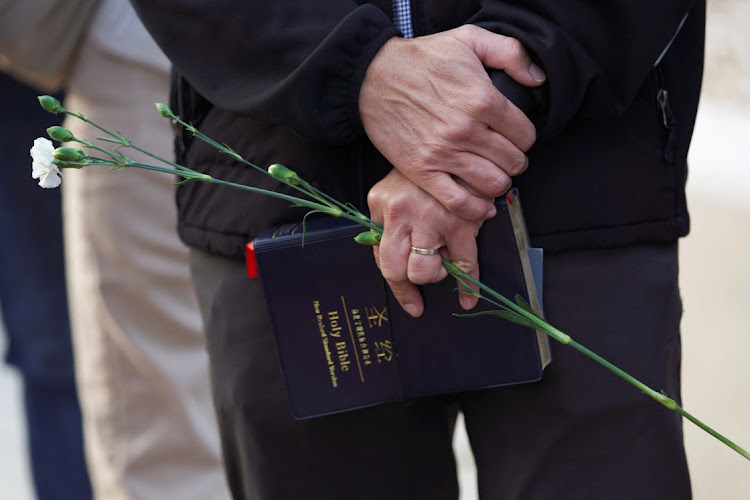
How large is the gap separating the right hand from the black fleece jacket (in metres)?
0.03

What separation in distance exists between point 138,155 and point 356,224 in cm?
113

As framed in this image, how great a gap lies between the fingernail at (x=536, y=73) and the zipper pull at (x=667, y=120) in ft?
0.48

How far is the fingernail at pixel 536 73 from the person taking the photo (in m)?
0.93

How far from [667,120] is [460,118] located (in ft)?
0.81

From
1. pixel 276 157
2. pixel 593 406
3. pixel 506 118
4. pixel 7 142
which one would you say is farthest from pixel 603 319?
pixel 7 142

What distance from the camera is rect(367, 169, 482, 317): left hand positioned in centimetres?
93

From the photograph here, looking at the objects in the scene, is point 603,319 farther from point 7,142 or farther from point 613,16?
point 7,142

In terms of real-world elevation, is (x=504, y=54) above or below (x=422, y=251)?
above

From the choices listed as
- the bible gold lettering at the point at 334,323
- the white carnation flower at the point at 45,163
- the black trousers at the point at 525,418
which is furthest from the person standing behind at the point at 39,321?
the white carnation flower at the point at 45,163

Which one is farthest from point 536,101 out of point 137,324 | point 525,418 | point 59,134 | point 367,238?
point 137,324

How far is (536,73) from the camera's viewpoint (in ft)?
3.04

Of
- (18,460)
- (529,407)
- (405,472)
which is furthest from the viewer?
(18,460)

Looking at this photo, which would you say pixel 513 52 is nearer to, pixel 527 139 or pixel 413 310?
pixel 527 139

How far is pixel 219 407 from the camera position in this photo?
1.20 metres
